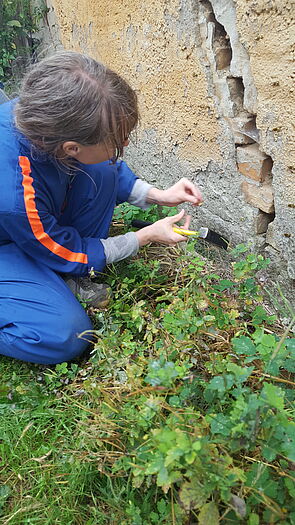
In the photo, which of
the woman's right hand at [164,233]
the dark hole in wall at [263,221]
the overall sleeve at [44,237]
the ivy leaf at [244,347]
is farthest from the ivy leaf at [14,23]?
the ivy leaf at [244,347]

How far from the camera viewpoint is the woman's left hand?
206 cm

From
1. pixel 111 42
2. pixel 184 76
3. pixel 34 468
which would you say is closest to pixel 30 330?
pixel 34 468

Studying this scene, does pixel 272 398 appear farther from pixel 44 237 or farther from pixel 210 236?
pixel 210 236

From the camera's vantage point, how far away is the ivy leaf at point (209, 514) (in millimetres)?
1124

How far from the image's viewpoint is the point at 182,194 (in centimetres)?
211

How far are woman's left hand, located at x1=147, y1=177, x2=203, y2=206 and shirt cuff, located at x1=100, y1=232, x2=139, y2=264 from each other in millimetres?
279

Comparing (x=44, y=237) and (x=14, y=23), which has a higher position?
(x=14, y=23)

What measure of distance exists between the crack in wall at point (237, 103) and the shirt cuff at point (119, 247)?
0.59m

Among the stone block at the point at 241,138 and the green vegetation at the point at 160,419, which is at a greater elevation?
the stone block at the point at 241,138

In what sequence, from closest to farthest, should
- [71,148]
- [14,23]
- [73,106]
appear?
[73,106], [71,148], [14,23]

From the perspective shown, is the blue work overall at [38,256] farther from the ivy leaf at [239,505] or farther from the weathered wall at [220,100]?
the ivy leaf at [239,505]

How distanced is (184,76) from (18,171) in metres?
1.00

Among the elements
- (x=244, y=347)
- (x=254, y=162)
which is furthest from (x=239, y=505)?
(x=254, y=162)

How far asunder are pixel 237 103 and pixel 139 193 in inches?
26.0
